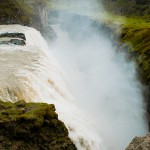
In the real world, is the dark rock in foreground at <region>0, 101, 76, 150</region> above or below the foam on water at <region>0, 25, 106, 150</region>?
below

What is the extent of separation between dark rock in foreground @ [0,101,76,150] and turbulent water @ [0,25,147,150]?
356cm

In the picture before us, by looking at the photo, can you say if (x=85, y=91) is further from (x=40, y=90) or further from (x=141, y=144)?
(x=141, y=144)

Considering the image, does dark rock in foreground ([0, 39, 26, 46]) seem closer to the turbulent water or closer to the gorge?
the turbulent water

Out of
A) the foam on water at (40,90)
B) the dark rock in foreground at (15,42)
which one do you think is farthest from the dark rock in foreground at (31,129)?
the dark rock in foreground at (15,42)

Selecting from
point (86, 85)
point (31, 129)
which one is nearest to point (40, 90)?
point (31, 129)

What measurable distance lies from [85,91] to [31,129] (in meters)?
36.9

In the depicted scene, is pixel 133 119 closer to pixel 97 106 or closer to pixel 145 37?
pixel 97 106

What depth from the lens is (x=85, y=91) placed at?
194ft

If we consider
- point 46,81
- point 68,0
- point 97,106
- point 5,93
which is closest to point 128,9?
point 68,0

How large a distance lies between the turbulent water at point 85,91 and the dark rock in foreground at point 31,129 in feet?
11.7

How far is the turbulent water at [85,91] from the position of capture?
102 feet

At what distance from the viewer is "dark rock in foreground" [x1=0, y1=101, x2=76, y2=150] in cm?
2173

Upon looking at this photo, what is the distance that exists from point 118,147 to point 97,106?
52.1 ft

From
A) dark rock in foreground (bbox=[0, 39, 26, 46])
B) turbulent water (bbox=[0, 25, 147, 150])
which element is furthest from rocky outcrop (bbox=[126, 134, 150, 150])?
dark rock in foreground (bbox=[0, 39, 26, 46])
